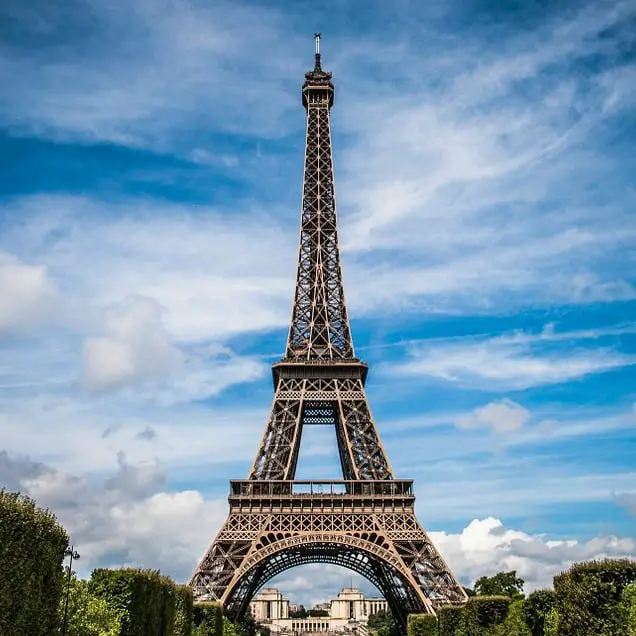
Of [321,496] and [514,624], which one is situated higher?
[321,496]

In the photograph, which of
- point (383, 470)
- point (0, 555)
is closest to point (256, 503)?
point (383, 470)

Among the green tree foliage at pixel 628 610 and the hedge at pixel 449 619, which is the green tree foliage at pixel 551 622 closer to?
the green tree foliage at pixel 628 610

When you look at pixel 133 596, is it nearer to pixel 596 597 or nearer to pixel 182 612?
pixel 182 612

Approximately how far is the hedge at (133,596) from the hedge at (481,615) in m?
18.0

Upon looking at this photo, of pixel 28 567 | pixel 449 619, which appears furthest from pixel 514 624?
pixel 28 567

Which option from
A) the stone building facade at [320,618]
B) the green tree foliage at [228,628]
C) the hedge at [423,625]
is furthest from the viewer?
the stone building facade at [320,618]

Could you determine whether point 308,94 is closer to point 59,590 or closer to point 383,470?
point 383,470

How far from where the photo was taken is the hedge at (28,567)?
20.8 m

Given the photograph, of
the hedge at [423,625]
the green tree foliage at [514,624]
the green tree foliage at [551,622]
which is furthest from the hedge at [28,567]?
the hedge at [423,625]

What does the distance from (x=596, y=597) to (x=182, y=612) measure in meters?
20.8

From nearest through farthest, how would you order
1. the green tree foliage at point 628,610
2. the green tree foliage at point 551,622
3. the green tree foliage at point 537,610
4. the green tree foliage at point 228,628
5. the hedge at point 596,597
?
the green tree foliage at point 628,610 → the hedge at point 596,597 → the green tree foliage at point 551,622 → the green tree foliage at point 537,610 → the green tree foliage at point 228,628

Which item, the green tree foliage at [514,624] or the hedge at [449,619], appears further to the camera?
the hedge at [449,619]

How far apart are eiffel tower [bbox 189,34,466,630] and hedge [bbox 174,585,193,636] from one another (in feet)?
35.3

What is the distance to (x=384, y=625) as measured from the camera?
117 m
